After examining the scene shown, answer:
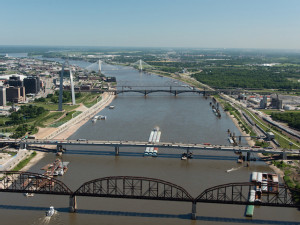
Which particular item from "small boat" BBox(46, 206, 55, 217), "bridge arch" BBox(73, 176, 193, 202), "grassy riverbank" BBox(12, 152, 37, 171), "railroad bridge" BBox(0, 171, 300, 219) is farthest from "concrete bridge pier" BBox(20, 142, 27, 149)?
"small boat" BBox(46, 206, 55, 217)

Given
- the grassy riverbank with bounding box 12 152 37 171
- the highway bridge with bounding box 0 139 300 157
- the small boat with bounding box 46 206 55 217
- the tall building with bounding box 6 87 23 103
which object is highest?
the tall building with bounding box 6 87 23 103

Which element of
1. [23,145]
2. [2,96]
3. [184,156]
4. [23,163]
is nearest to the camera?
[23,163]

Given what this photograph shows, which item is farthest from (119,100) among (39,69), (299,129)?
(39,69)

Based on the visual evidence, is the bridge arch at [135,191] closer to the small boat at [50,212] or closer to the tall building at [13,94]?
the small boat at [50,212]

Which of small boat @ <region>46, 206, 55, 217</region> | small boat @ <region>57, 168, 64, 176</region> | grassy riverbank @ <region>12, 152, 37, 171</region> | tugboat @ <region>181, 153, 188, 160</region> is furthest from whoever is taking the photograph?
tugboat @ <region>181, 153, 188, 160</region>

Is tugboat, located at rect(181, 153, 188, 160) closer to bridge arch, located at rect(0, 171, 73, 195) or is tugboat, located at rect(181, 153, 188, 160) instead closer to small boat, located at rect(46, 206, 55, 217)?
bridge arch, located at rect(0, 171, 73, 195)

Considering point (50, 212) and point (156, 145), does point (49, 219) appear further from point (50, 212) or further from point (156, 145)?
point (156, 145)

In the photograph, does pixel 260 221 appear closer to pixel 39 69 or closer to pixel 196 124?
pixel 196 124

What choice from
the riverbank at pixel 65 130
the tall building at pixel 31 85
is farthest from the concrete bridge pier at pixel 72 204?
Answer: the tall building at pixel 31 85

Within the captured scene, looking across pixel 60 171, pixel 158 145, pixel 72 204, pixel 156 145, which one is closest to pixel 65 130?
pixel 156 145
